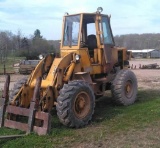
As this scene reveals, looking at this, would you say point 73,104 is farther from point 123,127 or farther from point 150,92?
point 150,92

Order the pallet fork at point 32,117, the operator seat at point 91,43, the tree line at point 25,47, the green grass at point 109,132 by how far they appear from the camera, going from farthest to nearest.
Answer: the tree line at point 25,47 → the operator seat at point 91,43 → the pallet fork at point 32,117 → the green grass at point 109,132

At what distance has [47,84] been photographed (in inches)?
337

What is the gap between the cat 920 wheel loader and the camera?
7.79 m

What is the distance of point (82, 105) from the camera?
8.34 m

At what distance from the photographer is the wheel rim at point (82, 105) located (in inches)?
323

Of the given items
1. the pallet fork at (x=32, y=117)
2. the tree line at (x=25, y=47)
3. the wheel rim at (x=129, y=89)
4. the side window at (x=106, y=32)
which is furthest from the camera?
the tree line at (x=25, y=47)

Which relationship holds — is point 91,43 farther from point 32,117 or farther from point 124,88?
point 32,117

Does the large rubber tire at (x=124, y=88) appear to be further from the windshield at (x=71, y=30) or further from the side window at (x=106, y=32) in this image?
the windshield at (x=71, y=30)

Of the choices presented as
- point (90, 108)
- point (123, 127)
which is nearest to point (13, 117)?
point (90, 108)

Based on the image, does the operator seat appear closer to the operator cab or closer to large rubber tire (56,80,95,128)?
the operator cab

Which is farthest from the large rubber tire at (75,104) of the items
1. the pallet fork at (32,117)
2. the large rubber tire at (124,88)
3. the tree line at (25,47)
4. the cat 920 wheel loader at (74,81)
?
the tree line at (25,47)

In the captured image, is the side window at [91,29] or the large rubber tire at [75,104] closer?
the large rubber tire at [75,104]

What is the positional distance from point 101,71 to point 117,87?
692mm

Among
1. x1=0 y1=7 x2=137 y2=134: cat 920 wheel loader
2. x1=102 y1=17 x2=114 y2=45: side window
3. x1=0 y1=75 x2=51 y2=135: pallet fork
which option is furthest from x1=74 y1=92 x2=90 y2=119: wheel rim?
x1=102 y1=17 x2=114 y2=45: side window
